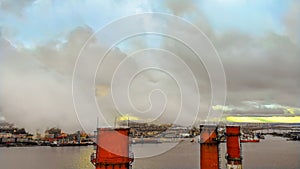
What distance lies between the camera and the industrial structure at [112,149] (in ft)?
41.7

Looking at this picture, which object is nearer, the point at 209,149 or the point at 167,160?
the point at 209,149

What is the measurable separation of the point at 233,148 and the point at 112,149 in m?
16.8

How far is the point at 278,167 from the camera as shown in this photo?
179 ft

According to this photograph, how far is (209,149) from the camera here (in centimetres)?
2597

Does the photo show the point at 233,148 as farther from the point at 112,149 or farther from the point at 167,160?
the point at 167,160

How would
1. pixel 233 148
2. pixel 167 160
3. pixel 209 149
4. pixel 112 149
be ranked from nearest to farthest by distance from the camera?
pixel 112 149, pixel 209 149, pixel 233 148, pixel 167 160

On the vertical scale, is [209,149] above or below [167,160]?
above

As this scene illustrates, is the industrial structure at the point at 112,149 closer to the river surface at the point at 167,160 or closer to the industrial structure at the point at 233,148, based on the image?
the industrial structure at the point at 233,148

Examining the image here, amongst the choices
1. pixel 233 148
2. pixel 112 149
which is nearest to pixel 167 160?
pixel 233 148

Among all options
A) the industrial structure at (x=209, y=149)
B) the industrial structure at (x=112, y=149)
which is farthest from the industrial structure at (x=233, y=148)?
the industrial structure at (x=112, y=149)

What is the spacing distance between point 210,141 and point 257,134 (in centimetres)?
15384

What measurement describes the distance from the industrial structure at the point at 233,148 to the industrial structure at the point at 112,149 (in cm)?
1581

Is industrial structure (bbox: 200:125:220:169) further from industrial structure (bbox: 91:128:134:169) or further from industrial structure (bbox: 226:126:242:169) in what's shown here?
industrial structure (bbox: 91:128:134:169)

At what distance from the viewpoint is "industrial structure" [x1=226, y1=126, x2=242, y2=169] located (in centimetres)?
2662
